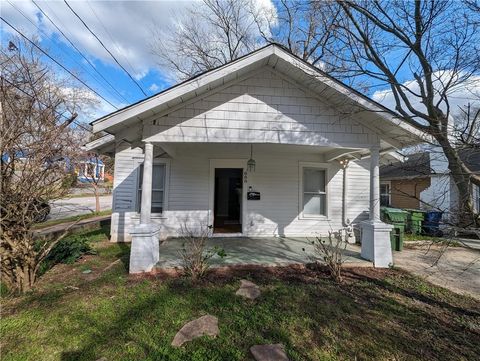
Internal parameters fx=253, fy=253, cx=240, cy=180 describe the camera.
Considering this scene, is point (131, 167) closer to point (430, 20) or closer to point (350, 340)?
point (350, 340)

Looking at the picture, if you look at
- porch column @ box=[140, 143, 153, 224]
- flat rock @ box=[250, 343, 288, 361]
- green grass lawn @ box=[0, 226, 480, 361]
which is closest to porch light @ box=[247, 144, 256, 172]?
porch column @ box=[140, 143, 153, 224]

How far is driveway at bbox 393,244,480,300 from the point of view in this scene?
15.1ft

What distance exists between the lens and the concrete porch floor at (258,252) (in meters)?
5.36

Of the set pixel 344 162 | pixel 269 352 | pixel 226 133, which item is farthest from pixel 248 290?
pixel 344 162

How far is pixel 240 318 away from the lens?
3.29m

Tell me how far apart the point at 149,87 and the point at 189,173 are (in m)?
11.5

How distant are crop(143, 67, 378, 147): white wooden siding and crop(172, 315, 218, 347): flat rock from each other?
10.7 feet

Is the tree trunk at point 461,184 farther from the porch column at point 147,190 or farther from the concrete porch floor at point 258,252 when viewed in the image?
the porch column at point 147,190

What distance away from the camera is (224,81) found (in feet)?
17.1

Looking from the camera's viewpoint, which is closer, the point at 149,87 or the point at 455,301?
the point at 455,301

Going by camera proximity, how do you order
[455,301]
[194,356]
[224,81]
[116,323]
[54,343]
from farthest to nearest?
[224,81], [455,301], [116,323], [54,343], [194,356]

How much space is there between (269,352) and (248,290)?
1.45 meters

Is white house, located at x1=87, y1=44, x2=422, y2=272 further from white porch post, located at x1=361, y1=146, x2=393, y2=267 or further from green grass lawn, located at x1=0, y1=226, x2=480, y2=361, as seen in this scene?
green grass lawn, located at x1=0, y1=226, x2=480, y2=361


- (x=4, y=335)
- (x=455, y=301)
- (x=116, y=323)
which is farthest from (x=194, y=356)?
(x=455, y=301)
